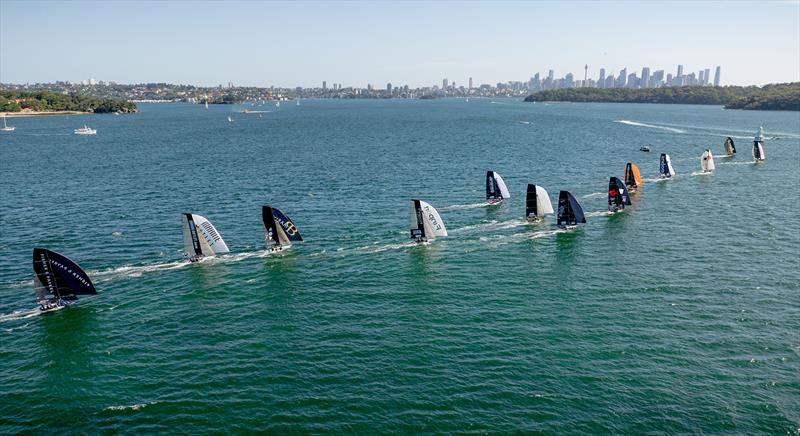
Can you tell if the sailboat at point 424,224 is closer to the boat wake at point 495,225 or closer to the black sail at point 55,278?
the boat wake at point 495,225

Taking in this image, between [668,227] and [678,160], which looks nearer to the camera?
[668,227]

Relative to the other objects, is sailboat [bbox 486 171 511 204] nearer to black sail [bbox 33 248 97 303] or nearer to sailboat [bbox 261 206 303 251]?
sailboat [bbox 261 206 303 251]

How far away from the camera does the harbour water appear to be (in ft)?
116

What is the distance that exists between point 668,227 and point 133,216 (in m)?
81.4

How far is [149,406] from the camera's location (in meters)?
35.8

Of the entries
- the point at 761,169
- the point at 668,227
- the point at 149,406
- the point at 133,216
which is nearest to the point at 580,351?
the point at 149,406

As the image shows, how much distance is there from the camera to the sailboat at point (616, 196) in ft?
281

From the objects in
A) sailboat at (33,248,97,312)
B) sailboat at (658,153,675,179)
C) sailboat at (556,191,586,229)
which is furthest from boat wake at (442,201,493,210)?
sailboat at (33,248,97,312)

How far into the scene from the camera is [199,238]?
2512 inches

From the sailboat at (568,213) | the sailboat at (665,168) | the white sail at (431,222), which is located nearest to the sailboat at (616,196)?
the sailboat at (568,213)

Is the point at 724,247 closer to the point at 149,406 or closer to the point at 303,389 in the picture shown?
the point at 303,389

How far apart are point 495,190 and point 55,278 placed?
6426cm

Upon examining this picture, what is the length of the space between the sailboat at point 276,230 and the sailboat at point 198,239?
5.52 metres

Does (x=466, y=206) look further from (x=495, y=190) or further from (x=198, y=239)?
(x=198, y=239)
